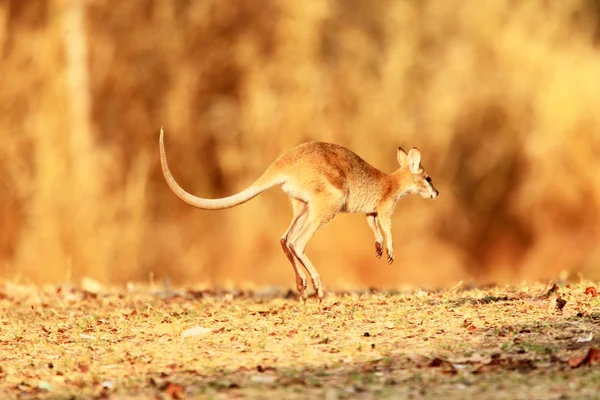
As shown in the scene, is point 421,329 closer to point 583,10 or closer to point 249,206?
point 249,206

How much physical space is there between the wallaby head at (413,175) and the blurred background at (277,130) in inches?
114

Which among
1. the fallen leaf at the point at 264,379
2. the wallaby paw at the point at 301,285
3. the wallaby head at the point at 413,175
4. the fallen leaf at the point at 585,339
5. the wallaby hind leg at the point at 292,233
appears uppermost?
the wallaby head at the point at 413,175

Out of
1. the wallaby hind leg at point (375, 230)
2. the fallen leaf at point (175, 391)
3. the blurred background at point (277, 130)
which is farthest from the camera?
the blurred background at point (277, 130)

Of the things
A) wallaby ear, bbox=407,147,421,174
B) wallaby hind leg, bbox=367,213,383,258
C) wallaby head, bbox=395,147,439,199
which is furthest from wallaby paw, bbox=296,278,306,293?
wallaby ear, bbox=407,147,421,174

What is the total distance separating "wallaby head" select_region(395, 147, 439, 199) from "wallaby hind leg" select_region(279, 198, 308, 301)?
1358mm

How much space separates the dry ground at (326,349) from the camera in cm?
504

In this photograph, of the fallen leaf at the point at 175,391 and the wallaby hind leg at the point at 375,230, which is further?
the wallaby hind leg at the point at 375,230

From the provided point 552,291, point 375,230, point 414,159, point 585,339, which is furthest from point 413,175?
point 585,339

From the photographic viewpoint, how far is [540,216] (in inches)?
520

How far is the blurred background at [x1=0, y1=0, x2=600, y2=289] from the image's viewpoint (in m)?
12.3

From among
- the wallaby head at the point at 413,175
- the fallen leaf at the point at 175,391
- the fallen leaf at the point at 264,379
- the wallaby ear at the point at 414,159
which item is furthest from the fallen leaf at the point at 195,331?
the wallaby ear at the point at 414,159

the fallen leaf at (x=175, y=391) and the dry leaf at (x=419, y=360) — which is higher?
the dry leaf at (x=419, y=360)

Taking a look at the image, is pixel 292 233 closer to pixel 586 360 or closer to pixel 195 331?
pixel 195 331

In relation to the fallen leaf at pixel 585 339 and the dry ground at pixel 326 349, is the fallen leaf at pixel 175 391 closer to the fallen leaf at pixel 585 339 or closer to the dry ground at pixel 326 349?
the dry ground at pixel 326 349
